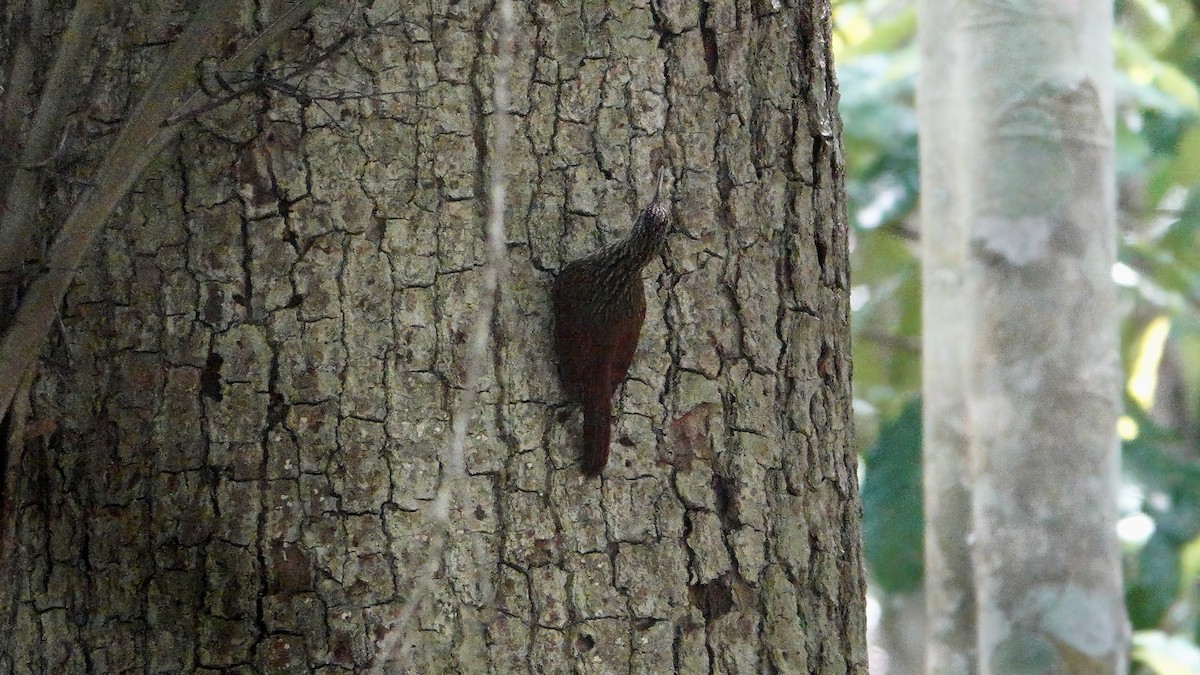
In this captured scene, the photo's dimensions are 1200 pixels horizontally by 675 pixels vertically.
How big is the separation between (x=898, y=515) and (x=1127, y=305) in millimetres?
2308

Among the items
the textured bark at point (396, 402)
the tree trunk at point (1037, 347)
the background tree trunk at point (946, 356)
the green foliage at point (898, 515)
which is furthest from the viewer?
the green foliage at point (898, 515)

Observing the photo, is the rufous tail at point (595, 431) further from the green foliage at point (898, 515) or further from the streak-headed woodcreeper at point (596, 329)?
the green foliage at point (898, 515)

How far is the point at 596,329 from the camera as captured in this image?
1239 millimetres

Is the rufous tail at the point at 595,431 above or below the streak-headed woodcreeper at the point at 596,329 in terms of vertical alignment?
below

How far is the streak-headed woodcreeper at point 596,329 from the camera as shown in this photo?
1.23 m

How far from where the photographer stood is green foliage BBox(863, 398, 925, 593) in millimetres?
3969

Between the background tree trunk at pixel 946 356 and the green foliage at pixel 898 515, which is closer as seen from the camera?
the background tree trunk at pixel 946 356

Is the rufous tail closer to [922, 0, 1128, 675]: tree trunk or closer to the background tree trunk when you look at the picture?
[922, 0, 1128, 675]: tree trunk

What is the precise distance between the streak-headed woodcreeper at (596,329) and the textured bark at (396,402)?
0.02m

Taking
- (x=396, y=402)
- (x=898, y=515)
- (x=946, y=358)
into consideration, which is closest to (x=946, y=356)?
(x=946, y=358)

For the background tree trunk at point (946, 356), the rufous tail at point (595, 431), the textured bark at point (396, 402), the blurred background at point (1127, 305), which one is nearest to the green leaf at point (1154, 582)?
the blurred background at point (1127, 305)

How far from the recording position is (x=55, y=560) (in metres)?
1.24

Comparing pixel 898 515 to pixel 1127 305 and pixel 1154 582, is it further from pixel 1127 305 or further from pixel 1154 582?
pixel 1127 305

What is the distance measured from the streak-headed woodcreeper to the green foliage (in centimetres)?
290
